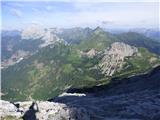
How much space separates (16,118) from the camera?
2144 inches

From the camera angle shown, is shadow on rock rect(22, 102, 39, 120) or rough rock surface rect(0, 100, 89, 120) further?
shadow on rock rect(22, 102, 39, 120)

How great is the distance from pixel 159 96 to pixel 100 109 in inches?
907

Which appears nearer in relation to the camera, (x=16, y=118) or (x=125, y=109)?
(x=16, y=118)

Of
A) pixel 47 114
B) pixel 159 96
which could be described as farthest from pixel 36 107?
pixel 159 96

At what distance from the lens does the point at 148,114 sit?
71.2 m

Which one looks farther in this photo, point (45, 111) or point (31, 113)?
point (45, 111)

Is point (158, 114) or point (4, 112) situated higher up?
point (4, 112)

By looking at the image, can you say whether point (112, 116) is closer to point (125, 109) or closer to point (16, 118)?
point (125, 109)

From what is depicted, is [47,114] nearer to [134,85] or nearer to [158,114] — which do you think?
Result: [158,114]

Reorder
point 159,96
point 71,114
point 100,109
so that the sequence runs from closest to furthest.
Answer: point 71,114
point 100,109
point 159,96

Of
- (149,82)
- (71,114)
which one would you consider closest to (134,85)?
(149,82)

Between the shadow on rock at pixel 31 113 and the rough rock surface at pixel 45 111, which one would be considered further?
the shadow on rock at pixel 31 113

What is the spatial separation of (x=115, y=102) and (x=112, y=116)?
12577mm

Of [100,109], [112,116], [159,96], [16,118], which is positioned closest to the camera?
[16,118]
